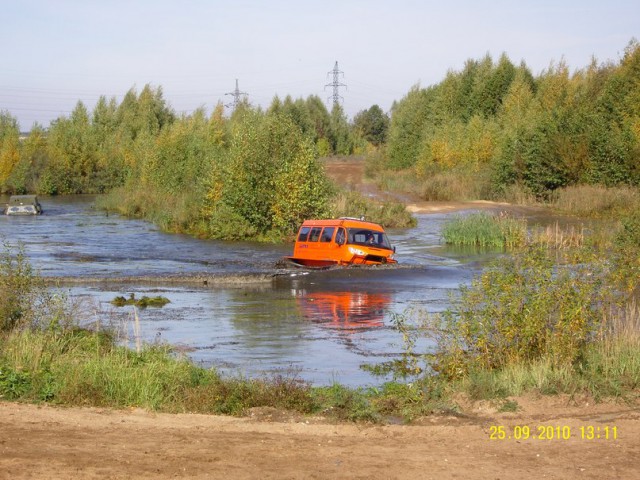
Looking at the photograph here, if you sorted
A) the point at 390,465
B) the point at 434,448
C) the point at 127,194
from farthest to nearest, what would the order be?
1. the point at 127,194
2. the point at 434,448
3. the point at 390,465

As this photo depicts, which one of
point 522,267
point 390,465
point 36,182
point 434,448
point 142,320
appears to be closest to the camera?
point 390,465

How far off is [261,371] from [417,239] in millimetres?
31633

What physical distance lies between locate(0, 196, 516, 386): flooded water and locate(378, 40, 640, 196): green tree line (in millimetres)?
11097

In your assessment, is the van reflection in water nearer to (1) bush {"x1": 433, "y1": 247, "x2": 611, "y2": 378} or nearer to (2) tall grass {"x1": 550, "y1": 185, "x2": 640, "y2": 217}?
(1) bush {"x1": 433, "y1": 247, "x2": 611, "y2": 378}

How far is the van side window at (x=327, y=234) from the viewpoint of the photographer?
30.9 m

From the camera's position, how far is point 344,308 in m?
23.8

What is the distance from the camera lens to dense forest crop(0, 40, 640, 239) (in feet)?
154

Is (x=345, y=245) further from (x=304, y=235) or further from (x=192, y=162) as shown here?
(x=192, y=162)

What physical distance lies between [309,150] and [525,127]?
25006mm

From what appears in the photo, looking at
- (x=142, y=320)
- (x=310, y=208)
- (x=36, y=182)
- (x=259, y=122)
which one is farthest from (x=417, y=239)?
(x=36, y=182)

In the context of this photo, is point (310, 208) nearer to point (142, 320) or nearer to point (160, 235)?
point (160, 235)

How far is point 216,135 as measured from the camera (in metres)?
77.1
